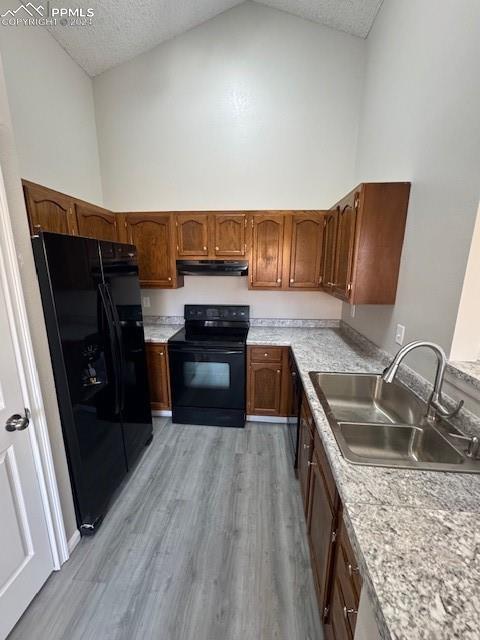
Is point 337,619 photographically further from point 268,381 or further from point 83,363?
point 268,381

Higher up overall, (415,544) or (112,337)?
(112,337)

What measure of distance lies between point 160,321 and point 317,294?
71.6 inches

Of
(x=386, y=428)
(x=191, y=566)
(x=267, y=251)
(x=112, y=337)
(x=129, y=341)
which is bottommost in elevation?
(x=191, y=566)

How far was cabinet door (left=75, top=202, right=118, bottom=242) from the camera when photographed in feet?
6.88

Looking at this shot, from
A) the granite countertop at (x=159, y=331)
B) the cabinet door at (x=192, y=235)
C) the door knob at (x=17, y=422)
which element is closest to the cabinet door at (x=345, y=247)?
the cabinet door at (x=192, y=235)

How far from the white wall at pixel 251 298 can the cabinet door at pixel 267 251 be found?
0.30 metres

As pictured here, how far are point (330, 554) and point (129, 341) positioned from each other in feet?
5.71

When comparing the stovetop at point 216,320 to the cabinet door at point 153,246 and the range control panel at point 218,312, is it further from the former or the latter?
the cabinet door at point 153,246

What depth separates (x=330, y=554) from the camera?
1.05 meters

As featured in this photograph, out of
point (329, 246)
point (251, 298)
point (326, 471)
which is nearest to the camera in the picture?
point (326, 471)

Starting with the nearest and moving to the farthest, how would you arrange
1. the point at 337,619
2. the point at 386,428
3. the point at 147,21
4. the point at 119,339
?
the point at 337,619
the point at 386,428
the point at 119,339
the point at 147,21

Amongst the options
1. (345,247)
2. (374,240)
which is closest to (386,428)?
(374,240)

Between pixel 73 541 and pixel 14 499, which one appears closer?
pixel 14 499

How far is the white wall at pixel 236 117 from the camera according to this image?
249cm
